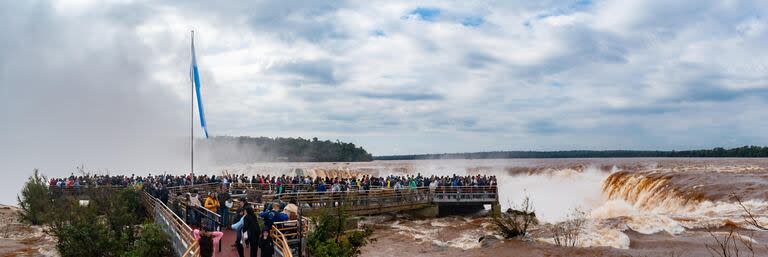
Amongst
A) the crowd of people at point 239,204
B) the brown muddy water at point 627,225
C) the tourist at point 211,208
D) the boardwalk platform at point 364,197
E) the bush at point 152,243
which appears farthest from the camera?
the boardwalk platform at point 364,197

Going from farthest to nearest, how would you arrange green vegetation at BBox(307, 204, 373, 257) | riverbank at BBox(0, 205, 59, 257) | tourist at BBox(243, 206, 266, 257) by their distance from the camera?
riverbank at BBox(0, 205, 59, 257) → green vegetation at BBox(307, 204, 373, 257) → tourist at BBox(243, 206, 266, 257)

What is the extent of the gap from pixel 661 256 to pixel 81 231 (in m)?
18.8

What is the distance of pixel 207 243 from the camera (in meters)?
10.7

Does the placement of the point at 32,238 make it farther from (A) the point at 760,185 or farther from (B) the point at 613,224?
(A) the point at 760,185

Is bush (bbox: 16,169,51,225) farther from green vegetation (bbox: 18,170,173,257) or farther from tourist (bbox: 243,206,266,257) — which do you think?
tourist (bbox: 243,206,266,257)

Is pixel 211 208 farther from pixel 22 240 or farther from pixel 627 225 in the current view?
pixel 627 225

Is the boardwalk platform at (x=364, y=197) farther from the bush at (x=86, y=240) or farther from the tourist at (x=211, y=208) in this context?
the tourist at (x=211, y=208)

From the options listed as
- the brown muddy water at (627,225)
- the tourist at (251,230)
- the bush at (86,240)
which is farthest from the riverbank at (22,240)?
the tourist at (251,230)

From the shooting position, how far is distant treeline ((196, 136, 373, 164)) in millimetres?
158250

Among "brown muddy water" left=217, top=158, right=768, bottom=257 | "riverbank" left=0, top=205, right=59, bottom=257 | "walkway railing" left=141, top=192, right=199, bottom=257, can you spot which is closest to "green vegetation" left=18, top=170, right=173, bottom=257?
"walkway railing" left=141, top=192, right=199, bottom=257

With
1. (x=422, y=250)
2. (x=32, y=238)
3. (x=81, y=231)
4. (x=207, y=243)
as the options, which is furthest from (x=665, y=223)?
(x=32, y=238)

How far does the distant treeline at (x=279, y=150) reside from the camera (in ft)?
519

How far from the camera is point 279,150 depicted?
168375mm

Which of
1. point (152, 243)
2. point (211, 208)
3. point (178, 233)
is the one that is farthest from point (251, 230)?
point (211, 208)
